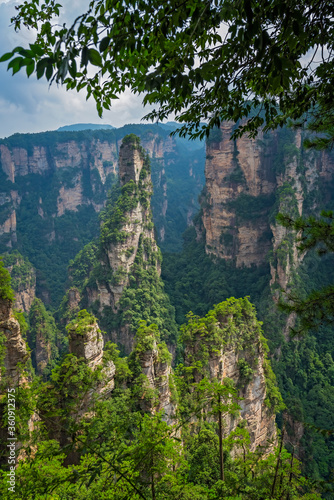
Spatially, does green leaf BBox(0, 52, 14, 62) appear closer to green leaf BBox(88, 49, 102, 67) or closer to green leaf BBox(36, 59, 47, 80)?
green leaf BBox(36, 59, 47, 80)

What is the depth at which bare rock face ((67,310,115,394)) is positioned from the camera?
12.5m

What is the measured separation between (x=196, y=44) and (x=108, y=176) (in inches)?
3453

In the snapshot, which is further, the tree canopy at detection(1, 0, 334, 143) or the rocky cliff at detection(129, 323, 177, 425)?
the rocky cliff at detection(129, 323, 177, 425)

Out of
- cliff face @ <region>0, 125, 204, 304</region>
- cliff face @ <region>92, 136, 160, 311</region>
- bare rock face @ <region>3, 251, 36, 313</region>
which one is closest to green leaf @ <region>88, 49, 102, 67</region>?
cliff face @ <region>92, 136, 160, 311</region>

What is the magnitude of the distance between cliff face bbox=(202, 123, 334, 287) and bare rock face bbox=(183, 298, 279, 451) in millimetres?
23298

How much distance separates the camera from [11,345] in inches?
430

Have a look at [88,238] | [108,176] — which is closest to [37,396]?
[88,238]

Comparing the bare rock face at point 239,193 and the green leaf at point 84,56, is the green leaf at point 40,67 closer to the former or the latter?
the green leaf at point 84,56

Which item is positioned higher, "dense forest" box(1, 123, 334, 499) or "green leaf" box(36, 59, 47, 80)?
"green leaf" box(36, 59, 47, 80)

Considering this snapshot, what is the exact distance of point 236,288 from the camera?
138 ft

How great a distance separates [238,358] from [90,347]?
9928mm

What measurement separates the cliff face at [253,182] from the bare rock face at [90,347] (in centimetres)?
3197

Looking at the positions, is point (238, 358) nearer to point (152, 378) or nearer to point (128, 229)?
point (152, 378)

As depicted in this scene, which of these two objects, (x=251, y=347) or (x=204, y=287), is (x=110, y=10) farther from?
(x=204, y=287)
